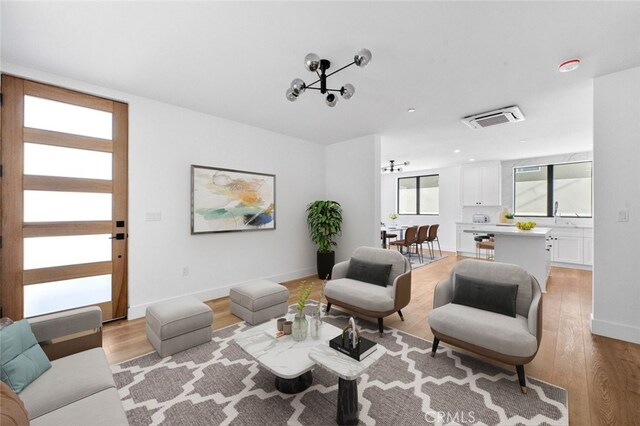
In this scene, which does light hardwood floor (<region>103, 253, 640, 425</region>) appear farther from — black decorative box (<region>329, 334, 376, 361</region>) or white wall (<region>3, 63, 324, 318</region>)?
black decorative box (<region>329, 334, 376, 361</region>)

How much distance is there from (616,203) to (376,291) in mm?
2647

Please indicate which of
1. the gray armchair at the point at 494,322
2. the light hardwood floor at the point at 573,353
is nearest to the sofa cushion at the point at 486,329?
the gray armchair at the point at 494,322

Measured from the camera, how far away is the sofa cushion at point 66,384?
1296 millimetres

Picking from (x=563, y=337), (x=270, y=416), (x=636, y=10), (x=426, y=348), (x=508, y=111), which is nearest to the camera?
(x=270, y=416)

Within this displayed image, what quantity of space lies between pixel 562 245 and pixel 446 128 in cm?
428

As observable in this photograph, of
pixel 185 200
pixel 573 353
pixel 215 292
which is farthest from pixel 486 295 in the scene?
pixel 185 200

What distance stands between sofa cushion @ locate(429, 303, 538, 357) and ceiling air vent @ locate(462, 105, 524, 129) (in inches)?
107

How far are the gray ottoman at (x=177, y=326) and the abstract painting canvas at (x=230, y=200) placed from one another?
138 cm

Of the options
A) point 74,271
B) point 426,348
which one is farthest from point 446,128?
point 74,271

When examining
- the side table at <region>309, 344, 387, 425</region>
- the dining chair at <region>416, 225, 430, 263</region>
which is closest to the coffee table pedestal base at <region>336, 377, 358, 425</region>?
the side table at <region>309, 344, 387, 425</region>

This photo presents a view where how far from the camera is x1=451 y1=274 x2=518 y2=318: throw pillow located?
2322 mm

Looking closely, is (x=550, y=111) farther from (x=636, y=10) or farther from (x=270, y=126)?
(x=270, y=126)

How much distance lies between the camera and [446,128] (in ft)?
14.8

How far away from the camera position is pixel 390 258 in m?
3.27
